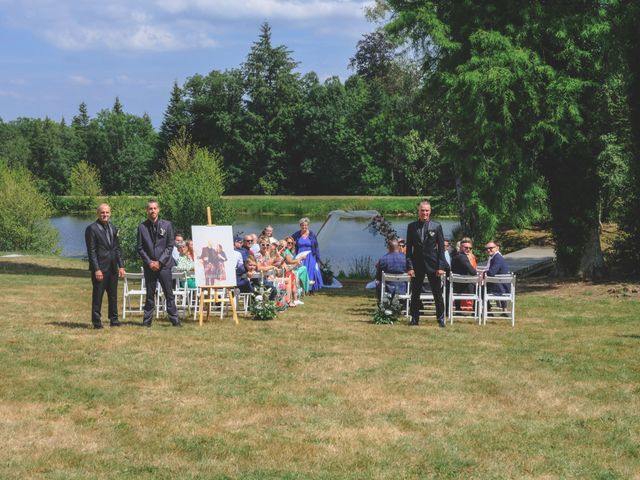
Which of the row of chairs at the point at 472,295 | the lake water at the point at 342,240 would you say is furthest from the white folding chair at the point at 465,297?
the lake water at the point at 342,240

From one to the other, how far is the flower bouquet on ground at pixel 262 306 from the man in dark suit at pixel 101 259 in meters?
2.47

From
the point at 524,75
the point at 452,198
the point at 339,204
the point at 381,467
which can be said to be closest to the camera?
the point at 381,467

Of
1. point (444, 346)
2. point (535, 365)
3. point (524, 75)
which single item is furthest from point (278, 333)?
point (524, 75)

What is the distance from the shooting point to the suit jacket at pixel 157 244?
43.8 ft

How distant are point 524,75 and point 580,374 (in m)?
10.6

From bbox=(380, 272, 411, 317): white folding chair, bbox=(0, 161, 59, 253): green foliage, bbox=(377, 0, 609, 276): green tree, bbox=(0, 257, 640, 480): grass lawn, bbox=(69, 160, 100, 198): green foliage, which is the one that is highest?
bbox=(69, 160, 100, 198): green foliage

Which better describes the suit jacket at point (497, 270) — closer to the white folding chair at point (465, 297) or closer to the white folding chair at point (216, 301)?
the white folding chair at point (465, 297)

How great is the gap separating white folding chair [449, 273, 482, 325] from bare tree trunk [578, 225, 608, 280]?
7.14m

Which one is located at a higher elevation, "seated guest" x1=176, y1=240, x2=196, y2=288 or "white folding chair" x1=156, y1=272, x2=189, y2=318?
"seated guest" x1=176, y1=240, x2=196, y2=288

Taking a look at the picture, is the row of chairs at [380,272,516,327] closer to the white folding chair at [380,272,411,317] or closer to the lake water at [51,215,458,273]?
the white folding chair at [380,272,411,317]

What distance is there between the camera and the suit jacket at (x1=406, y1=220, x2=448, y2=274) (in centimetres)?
1383

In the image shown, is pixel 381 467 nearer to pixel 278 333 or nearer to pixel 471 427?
pixel 471 427

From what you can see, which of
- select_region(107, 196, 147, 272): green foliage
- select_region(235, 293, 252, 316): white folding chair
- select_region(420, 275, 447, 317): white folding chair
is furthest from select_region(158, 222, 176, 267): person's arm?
select_region(107, 196, 147, 272): green foliage

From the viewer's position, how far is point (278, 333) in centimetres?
1292
